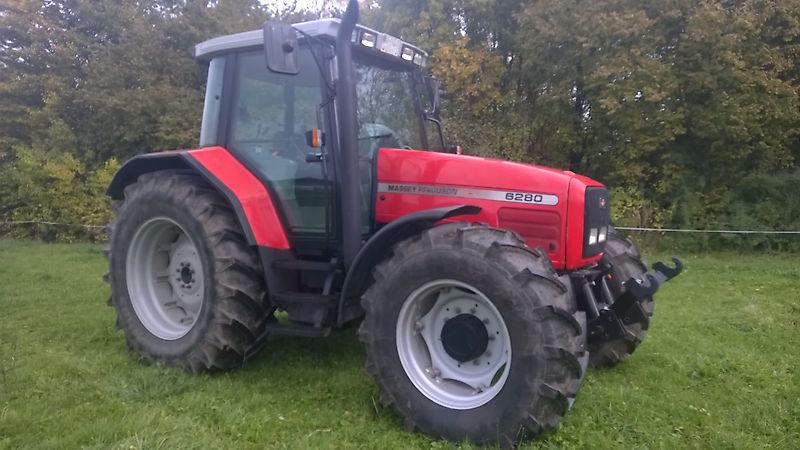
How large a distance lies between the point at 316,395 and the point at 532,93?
472 inches

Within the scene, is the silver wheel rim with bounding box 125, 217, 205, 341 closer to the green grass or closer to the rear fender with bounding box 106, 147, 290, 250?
the green grass

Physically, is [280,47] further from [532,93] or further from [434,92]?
[532,93]

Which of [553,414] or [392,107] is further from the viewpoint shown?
[392,107]

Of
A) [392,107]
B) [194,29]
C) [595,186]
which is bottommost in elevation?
[595,186]

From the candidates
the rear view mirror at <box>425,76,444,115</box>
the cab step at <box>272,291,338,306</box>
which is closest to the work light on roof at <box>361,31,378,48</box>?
the rear view mirror at <box>425,76,444,115</box>

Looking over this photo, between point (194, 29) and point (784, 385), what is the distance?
53.9 ft

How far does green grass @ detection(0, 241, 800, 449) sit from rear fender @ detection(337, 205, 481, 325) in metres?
0.58

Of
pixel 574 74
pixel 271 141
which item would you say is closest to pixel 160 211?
pixel 271 141

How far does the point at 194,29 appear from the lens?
16891 mm

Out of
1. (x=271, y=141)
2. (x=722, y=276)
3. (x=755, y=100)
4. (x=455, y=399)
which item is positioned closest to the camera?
(x=455, y=399)

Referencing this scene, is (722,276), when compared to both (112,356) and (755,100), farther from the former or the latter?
(112,356)

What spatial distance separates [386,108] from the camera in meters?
4.39

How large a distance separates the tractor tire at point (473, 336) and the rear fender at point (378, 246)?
10 centimetres

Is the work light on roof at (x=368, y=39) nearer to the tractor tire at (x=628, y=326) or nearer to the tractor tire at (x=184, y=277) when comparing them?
the tractor tire at (x=184, y=277)
